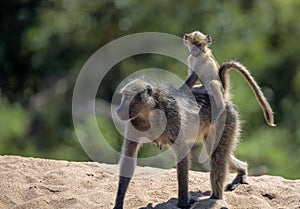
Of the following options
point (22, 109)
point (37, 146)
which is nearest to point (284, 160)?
point (37, 146)

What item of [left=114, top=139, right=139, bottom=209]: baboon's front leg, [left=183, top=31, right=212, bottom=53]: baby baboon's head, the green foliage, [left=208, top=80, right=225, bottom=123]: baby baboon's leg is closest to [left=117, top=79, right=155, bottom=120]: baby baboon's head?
[left=114, top=139, right=139, bottom=209]: baboon's front leg

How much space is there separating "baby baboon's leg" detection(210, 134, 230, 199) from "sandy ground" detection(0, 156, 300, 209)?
0.11m

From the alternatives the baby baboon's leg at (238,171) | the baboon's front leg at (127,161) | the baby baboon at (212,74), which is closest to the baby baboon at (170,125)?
the baboon's front leg at (127,161)

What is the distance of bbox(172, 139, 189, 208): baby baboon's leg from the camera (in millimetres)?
6789

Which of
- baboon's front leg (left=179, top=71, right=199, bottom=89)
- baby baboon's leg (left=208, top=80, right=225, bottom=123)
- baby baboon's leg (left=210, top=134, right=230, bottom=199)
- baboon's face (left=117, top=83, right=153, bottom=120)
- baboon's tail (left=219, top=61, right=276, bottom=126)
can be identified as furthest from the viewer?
baboon's front leg (left=179, top=71, right=199, bottom=89)

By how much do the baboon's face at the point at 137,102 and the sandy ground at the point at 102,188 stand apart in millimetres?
750

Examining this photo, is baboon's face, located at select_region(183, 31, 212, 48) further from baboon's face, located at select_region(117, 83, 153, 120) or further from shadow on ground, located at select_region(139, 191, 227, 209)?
shadow on ground, located at select_region(139, 191, 227, 209)

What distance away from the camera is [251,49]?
52.6 ft

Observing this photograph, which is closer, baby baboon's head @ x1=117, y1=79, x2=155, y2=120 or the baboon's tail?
baby baboon's head @ x1=117, y1=79, x2=155, y2=120

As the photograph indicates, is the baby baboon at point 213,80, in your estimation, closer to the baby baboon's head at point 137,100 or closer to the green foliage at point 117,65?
the baby baboon's head at point 137,100

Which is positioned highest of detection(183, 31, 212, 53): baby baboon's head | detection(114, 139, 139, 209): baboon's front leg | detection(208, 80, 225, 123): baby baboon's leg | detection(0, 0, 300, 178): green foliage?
detection(0, 0, 300, 178): green foliage

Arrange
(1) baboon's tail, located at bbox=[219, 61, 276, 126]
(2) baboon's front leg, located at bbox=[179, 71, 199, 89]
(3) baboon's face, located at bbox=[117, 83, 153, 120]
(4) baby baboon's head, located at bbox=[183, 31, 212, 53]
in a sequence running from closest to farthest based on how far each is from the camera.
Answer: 1. (3) baboon's face, located at bbox=[117, 83, 153, 120]
2. (1) baboon's tail, located at bbox=[219, 61, 276, 126]
3. (2) baboon's front leg, located at bbox=[179, 71, 199, 89]
4. (4) baby baboon's head, located at bbox=[183, 31, 212, 53]

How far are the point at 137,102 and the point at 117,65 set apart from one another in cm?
891

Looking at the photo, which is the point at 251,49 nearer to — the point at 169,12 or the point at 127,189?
the point at 169,12
